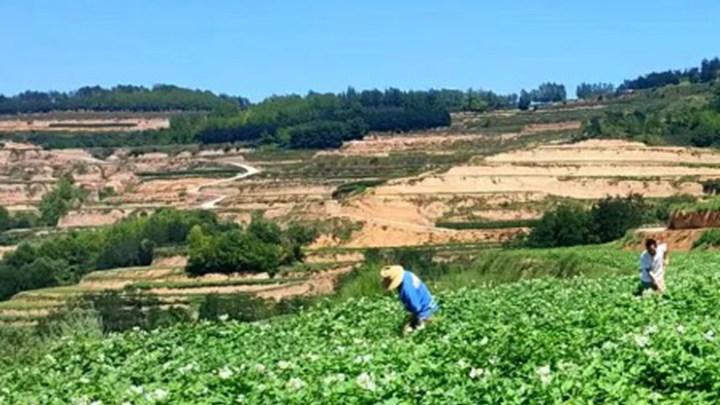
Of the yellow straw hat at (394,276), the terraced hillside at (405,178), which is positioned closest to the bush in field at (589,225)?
the terraced hillside at (405,178)

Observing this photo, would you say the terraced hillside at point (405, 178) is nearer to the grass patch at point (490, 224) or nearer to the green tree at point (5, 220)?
the grass patch at point (490, 224)

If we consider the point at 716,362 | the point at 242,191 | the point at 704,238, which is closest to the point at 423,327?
the point at 716,362

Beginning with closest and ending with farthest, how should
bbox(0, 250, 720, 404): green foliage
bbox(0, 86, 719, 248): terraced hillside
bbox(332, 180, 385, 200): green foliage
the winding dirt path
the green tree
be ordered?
1. bbox(0, 250, 720, 404): green foliage
2. bbox(0, 86, 719, 248): terraced hillside
3. bbox(332, 180, 385, 200): green foliage
4. the winding dirt path
5. the green tree

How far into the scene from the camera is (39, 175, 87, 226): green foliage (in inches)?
5502

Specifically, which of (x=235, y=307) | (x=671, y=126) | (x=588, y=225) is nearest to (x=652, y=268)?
(x=235, y=307)

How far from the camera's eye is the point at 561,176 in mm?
106938

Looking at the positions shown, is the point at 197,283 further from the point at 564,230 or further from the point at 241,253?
the point at 564,230

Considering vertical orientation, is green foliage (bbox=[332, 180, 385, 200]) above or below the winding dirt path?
above

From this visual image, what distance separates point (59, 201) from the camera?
142 meters

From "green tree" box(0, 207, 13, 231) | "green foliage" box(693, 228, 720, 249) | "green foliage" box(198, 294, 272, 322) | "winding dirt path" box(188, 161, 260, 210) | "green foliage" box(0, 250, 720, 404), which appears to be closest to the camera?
"green foliage" box(0, 250, 720, 404)

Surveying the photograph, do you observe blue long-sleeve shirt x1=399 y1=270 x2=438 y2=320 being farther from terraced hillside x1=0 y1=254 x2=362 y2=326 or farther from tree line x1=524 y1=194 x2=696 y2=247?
tree line x1=524 y1=194 x2=696 y2=247

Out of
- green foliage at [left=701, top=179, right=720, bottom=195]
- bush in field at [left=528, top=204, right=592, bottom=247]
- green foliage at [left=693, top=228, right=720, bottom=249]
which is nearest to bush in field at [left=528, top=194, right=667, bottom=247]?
bush in field at [left=528, top=204, right=592, bottom=247]

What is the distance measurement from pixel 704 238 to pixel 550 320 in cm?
3400

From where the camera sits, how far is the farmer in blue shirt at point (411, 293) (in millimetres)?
17000
